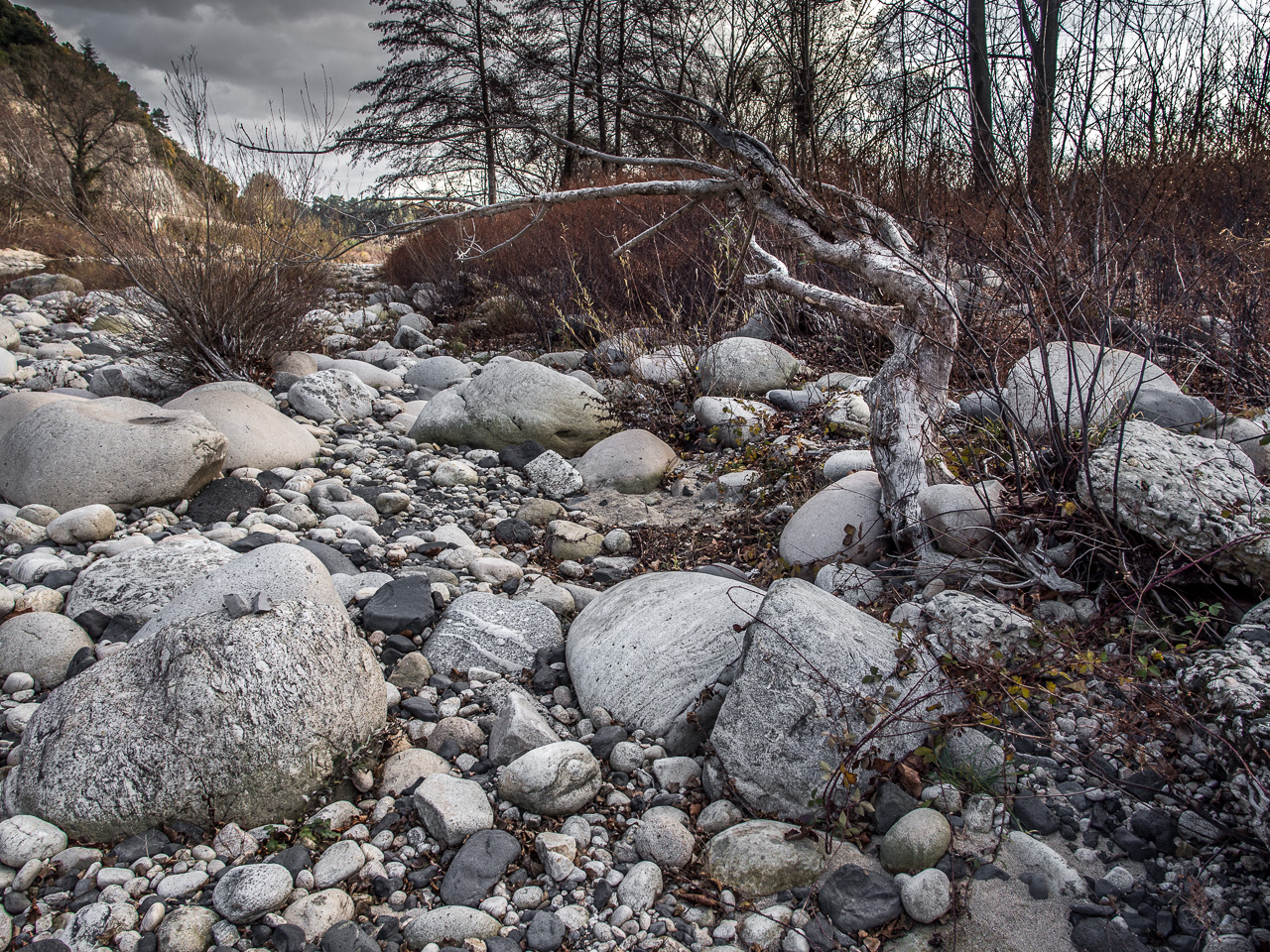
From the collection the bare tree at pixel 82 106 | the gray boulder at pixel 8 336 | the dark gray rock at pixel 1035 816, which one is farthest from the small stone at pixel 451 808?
the bare tree at pixel 82 106

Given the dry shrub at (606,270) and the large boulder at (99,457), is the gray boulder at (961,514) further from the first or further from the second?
the large boulder at (99,457)

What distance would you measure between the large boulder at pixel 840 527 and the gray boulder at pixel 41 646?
2.69m

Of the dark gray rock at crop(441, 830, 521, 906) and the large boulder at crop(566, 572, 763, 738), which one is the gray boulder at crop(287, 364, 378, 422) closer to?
the large boulder at crop(566, 572, 763, 738)

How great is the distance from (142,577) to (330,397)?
2.89m

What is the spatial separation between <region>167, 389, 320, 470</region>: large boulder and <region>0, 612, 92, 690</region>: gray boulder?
1.80 meters

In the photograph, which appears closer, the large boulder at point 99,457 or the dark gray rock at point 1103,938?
the dark gray rock at point 1103,938

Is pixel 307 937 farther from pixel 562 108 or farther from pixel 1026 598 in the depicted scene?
pixel 562 108

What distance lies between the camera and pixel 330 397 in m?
5.39

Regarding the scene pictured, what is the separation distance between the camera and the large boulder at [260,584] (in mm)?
2213

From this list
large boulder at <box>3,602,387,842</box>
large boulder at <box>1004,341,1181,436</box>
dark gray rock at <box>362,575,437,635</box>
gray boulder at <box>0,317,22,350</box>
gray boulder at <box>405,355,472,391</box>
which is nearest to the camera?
large boulder at <box>3,602,387,842</box>

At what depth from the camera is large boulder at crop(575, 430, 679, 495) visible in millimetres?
4398

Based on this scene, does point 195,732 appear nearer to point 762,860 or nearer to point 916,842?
point 762,860

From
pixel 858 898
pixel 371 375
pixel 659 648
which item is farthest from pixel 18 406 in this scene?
pixel 858 898

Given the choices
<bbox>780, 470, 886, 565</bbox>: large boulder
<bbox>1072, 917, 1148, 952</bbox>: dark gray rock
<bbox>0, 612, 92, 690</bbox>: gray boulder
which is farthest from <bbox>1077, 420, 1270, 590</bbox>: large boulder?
<bbox>0, 612, 92, 690</bbox>: gray boulder
